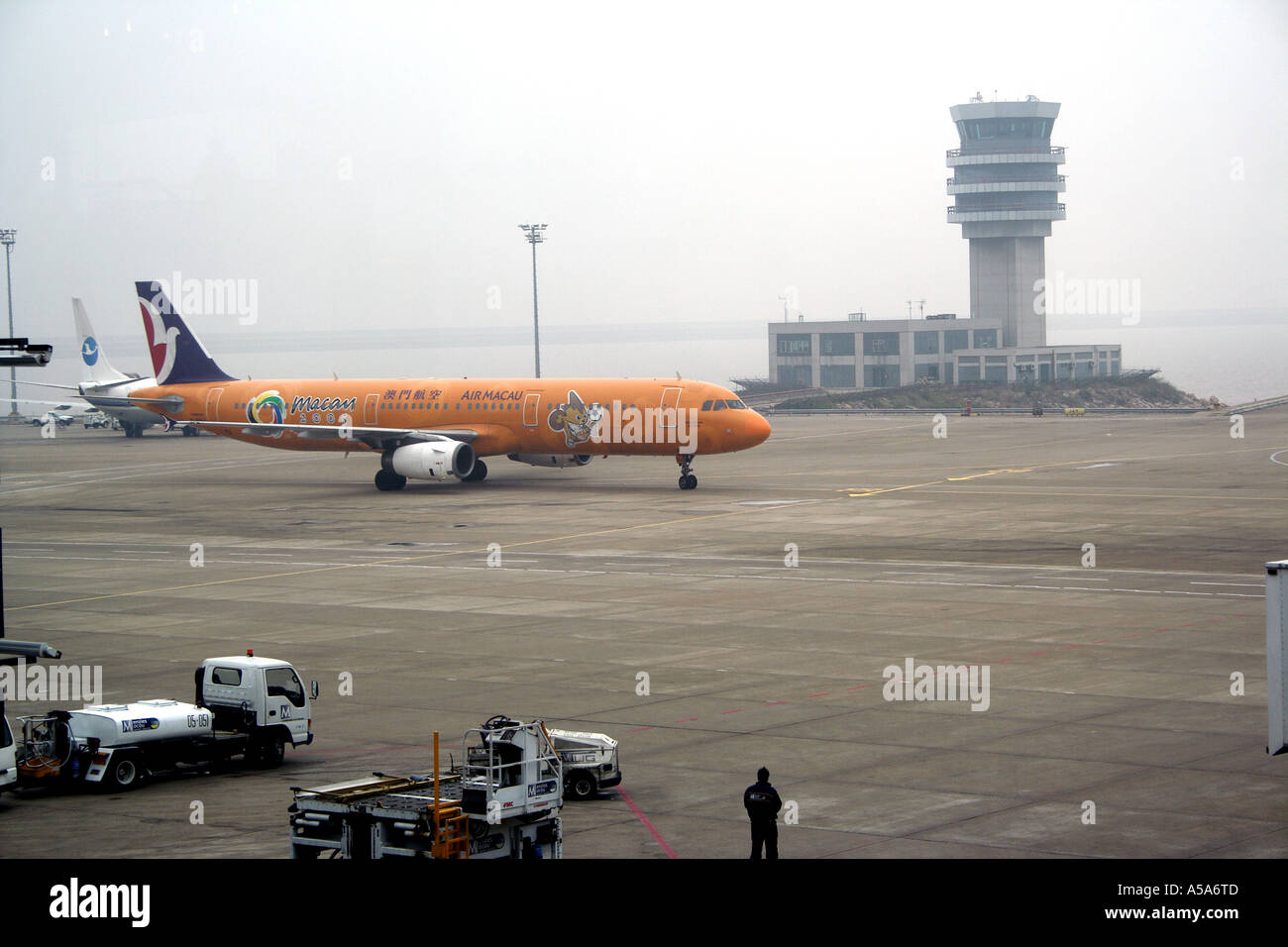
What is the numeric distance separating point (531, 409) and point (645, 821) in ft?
177

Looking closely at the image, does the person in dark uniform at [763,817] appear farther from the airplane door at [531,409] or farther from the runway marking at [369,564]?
the airplane door at [531,409]

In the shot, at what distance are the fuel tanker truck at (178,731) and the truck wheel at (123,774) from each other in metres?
0.01

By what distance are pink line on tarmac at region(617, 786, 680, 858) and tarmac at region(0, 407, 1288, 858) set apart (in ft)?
0.26

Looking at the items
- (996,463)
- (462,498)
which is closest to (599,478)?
(462,498)

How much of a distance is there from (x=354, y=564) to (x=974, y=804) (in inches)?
1279

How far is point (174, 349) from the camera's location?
8575 centimetres

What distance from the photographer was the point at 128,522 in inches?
2579

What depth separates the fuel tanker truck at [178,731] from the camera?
22656 mm

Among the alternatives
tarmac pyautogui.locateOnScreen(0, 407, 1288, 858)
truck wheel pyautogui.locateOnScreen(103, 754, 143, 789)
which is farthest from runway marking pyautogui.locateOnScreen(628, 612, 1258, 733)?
truck wheel pyautogui.locateOnScreen(103, 754, 143, 789)

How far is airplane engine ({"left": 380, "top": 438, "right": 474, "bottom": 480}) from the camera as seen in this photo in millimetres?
72625

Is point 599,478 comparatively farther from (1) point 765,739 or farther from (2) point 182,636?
(1) point 765,739

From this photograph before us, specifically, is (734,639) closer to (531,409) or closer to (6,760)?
(6,760)

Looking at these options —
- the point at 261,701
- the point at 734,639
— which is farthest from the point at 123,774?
the point at 734,639

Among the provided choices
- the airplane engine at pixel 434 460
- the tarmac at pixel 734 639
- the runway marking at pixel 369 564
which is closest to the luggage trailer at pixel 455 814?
the tarmac at pixel 734 639
